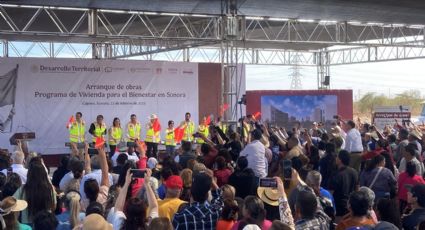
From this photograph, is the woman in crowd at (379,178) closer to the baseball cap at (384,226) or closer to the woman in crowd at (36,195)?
the baseball cap at (384,226)

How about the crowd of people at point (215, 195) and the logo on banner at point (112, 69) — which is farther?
the logo on banner at point (112, 69)

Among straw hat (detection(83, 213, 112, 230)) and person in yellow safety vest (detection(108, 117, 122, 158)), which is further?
person in yellow safety vest (detection(108, 117, 122, 158))

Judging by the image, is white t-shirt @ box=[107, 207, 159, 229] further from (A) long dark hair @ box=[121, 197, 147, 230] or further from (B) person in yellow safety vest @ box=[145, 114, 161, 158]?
(B) person in yellow safety vest @ box=[145, 114, 161, 158]

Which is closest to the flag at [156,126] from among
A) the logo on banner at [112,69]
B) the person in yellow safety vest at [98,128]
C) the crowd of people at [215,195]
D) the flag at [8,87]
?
the person in yellow safety vest at [98,128]

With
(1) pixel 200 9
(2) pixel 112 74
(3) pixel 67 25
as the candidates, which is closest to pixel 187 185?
(1) pixel 200 9

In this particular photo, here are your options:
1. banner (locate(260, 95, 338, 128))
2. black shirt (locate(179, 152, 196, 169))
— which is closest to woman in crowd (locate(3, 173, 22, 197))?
black shirt (locate(179, 152, 196, 169))

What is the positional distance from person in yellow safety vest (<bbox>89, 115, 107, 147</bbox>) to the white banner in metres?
1.17

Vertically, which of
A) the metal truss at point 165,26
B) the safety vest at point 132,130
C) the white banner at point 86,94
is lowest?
the safety vest at point 132,130

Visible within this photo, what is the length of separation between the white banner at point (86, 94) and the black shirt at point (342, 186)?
11673 mm

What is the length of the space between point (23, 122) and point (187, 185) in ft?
40.5

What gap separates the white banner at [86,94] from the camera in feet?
57.0

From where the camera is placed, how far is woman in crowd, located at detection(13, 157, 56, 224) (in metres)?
6.11

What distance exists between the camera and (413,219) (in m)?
5.50

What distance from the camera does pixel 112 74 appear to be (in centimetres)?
1852
